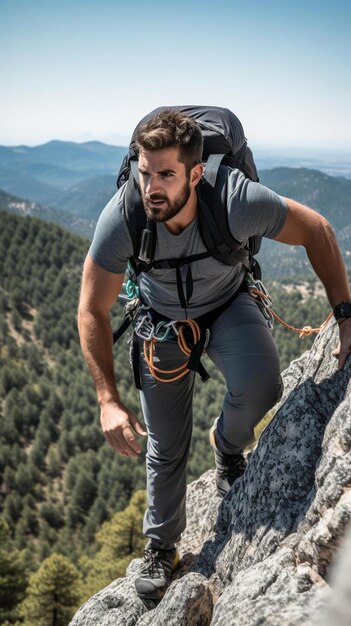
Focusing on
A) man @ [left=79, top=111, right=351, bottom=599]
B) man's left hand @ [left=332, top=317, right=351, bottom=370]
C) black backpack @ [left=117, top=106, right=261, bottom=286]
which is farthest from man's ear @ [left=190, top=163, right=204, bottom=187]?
man's left hand @ [left=332, top=317, right=351, bottom=370]

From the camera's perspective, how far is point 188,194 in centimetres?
480

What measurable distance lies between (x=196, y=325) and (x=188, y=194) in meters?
1.59

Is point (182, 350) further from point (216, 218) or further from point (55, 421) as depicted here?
point (55, 421)

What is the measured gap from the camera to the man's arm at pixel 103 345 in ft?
16.2

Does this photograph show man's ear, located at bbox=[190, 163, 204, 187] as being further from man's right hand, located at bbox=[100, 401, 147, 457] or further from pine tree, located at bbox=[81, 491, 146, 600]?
pine tree, located at bbox=[81, 491, 146, 600]

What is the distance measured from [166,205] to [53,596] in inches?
959

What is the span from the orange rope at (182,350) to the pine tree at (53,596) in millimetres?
21682

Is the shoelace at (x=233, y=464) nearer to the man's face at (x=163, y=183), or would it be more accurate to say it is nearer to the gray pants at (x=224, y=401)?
the gray pants at (x=224, y=401)

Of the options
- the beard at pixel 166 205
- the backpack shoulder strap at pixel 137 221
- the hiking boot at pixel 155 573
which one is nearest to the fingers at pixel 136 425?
the backpack shoulder strap at pixel 137 221

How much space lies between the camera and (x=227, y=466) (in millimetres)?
7062

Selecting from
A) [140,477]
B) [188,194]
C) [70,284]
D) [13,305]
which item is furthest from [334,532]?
[70,284]

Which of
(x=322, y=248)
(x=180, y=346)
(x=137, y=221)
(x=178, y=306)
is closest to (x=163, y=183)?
(x=137, y=221)

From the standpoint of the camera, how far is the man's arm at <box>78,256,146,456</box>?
16.2 ft

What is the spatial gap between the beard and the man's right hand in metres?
2.00
